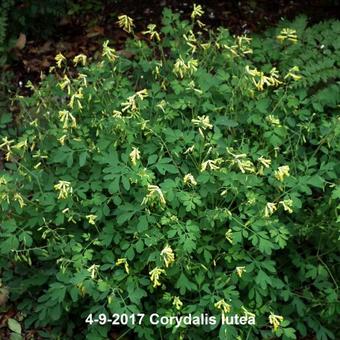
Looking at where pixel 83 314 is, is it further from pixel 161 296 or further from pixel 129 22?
pixel 129 22

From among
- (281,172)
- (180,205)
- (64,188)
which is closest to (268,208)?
(281,172)

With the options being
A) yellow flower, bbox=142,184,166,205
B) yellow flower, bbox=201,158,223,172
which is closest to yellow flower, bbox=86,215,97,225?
yellow flower, bbox=142,184,166,205

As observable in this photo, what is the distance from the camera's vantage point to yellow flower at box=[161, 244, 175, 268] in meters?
2.96

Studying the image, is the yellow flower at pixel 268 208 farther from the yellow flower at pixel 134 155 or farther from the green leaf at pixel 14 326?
the green leaf at pixel 14 326

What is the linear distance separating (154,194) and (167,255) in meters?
0.33

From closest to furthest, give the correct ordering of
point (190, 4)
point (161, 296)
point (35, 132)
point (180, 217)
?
point (180, 217)
point (161, 296)
point (35, 132)
point (190, 4)

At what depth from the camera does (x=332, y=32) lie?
4105mm

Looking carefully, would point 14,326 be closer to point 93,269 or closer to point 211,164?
point 93,269

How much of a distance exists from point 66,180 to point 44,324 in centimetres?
95

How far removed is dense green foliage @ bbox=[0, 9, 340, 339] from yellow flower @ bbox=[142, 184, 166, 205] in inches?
0.5

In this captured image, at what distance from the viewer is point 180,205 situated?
3318 millimetres

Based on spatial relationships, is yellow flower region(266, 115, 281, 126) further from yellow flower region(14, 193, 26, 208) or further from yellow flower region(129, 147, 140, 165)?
yellow flower region(14, 193, 26, 208)

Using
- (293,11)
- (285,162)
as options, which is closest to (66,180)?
(285,162)

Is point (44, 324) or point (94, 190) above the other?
point (94, 190)
